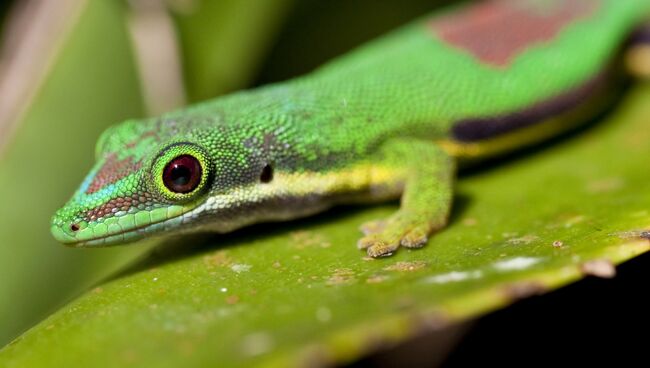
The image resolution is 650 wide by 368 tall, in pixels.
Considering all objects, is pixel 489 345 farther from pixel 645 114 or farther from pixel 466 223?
pixel 645 114

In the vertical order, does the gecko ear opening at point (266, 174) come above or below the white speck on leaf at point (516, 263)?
above

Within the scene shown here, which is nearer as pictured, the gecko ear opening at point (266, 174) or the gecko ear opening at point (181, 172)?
the gecko ear opening at point (181, 172)

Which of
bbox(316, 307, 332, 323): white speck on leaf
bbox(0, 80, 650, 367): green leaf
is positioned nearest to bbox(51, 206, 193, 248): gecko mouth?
bbox(0, 80, 650, 367): green leaf

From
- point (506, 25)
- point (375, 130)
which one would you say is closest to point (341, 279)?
point (375, 130)

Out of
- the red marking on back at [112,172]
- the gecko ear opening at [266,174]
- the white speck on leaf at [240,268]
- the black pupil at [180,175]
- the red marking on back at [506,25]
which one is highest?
the red marking on back at [506,25]

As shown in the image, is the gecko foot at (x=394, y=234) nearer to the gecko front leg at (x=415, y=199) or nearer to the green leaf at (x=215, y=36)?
the gecko front leg at (x=415, y=199)

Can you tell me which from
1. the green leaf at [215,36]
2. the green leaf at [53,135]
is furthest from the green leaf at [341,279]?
the green leaf at [215,36]
